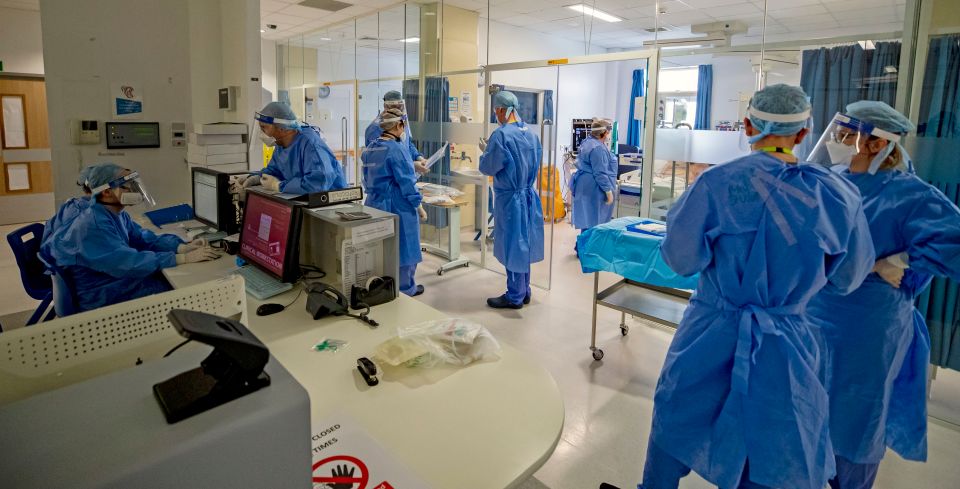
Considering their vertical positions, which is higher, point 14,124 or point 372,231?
point 14,124

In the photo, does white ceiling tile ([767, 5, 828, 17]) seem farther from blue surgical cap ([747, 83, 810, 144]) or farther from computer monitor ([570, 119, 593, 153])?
blue surgical cap ([747, 83, 810, 144])

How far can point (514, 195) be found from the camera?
4.09 m

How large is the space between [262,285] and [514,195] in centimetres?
232

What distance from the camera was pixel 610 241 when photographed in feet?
9.72

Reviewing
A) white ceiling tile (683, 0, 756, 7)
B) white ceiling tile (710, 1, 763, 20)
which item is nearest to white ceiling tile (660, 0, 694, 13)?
white ceiling tile (683, 0, 756, 7)

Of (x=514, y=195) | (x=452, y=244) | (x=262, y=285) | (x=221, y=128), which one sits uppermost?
(x=221, y=128)

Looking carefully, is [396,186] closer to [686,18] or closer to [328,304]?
[328,304]

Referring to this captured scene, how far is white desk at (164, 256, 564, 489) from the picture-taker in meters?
1.12

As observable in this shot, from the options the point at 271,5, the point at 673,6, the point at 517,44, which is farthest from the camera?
the point at 517,44

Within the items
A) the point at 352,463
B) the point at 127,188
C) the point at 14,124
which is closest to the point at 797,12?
the point at 127,188

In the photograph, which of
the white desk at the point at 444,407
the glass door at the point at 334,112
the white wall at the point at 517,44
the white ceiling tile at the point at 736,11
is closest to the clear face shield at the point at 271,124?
the white desk at the point at 444,407

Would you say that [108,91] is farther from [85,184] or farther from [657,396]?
[657,396]

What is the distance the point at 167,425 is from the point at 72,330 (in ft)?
1.82

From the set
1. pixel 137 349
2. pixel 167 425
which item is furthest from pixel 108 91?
pixel 167 425
